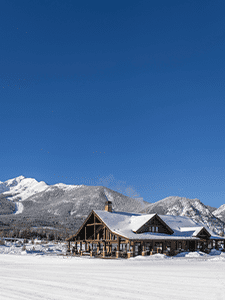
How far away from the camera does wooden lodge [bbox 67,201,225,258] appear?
111 ft

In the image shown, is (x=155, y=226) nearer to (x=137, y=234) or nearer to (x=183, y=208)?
(x=137, y=234)

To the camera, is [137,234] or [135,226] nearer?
[137,234]

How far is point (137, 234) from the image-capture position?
3441cm

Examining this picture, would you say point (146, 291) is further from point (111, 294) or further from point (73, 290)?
point (73, 290)

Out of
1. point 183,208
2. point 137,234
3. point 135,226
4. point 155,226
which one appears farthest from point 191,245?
point 183,208

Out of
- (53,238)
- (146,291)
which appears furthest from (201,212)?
(146,291)

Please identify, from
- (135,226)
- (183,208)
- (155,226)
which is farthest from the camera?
(183,208)

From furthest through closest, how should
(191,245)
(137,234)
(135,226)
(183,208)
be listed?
(183,208)
(191,245)
(135,226)
(137,234)

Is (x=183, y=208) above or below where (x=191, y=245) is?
above

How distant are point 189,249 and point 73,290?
32768mm

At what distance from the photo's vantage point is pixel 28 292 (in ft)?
33.5

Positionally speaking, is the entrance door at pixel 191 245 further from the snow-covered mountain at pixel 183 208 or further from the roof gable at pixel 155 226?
the snow-covered mountain at pixel 183 208

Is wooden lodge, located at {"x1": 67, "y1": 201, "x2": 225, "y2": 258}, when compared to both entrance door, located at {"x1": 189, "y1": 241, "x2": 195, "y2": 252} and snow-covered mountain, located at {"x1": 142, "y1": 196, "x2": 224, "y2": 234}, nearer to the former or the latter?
entrance door, located at {"x1": 189, "y1": 241, "x2": 195, "y2": 252}

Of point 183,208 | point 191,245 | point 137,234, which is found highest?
point 183,208
